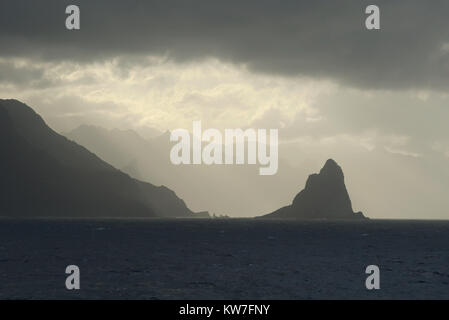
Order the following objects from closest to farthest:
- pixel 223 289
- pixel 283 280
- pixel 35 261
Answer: pixel 223 289
pixel 283 280
pixel 35 261

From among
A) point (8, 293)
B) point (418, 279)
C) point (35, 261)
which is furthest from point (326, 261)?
point (8, 293)

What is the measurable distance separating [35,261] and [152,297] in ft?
134

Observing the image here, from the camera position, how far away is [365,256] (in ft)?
384

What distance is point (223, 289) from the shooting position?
6938 cm

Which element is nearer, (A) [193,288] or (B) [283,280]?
(A) [193,288]

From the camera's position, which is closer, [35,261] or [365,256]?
[35,261]

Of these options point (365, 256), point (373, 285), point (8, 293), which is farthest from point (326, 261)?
point (8, 293)

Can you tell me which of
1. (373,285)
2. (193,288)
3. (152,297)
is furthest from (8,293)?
(373,285)

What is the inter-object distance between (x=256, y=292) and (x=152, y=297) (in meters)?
11.3

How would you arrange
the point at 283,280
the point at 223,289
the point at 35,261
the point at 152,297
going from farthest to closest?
the point at 35,261, the point at 283,280, the point at 223,289, the point at 152,297
